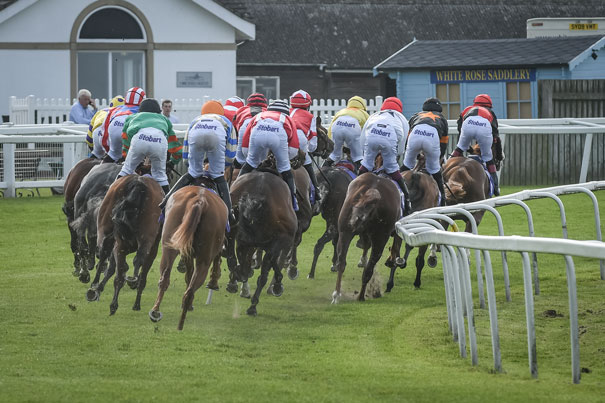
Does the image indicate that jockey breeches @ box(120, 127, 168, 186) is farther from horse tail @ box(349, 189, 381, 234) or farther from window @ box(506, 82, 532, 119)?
window @ box(506, 82, 532, 119)

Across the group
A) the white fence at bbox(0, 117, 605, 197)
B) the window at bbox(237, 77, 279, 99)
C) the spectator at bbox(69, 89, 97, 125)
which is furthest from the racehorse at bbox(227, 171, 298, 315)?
the window at bbox(237, 77, 279, 99)

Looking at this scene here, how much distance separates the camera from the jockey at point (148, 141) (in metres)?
10.9

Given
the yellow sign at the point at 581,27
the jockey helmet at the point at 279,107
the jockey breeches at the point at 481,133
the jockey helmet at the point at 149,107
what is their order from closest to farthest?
the jockey helmet at the point at 149,107
the jockey helmet at the point at 279,107
the jockey breeches at the point at 481,133
the yellow sign at the point at 581,27

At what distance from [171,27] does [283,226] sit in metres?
17.6

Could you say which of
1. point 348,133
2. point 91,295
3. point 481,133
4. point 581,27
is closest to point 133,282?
point 91,295

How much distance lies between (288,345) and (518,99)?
22218 mm

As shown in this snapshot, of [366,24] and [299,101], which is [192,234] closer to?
[299,101]

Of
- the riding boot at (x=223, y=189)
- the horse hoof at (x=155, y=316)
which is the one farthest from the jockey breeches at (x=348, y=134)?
the horse hoof at (x=155, y=316)

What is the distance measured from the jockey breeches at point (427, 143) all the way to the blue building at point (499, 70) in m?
16.9

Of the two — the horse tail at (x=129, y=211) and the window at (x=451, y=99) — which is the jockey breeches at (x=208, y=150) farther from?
the window at (x=451, y=99)

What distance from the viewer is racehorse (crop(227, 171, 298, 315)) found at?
10703 mm

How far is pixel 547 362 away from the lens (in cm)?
824

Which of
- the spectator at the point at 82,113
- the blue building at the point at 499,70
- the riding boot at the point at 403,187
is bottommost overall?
the riding boot at the point at 403,187

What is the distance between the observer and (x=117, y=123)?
1213cm
